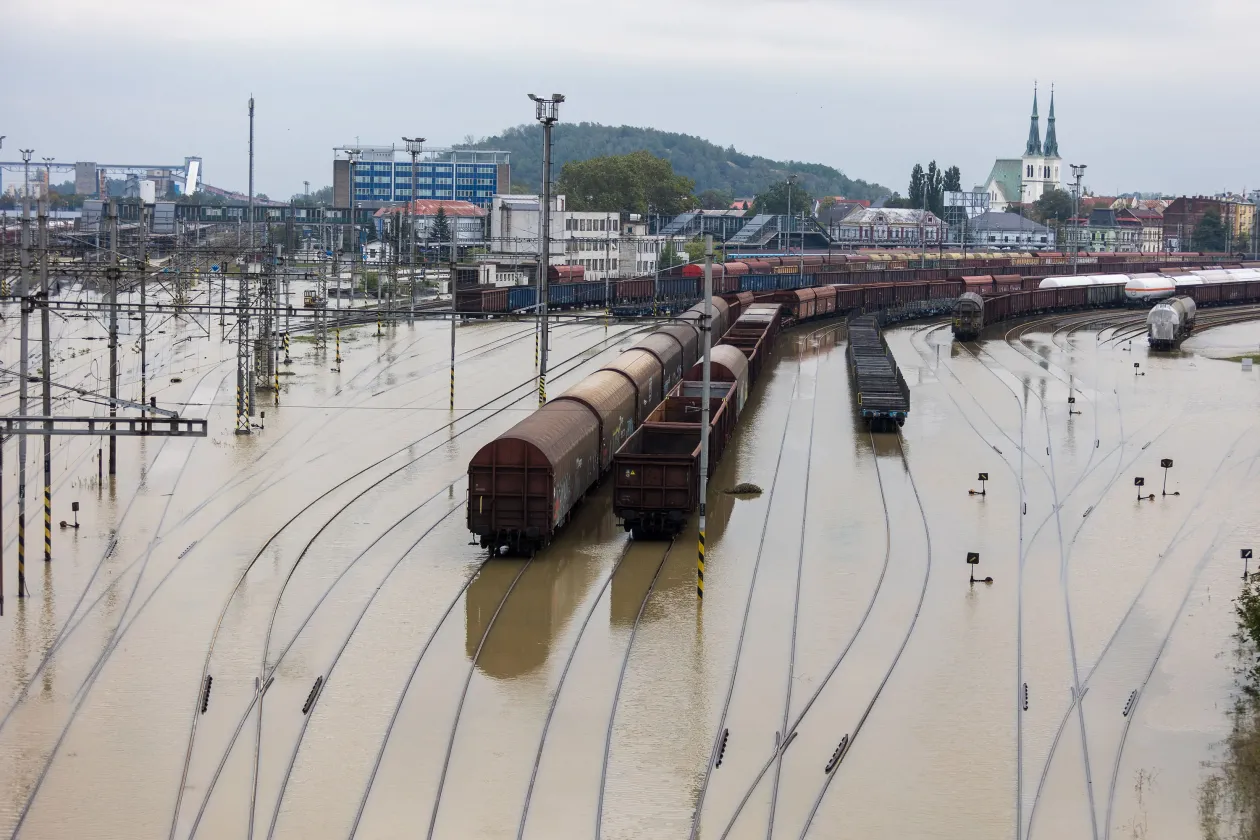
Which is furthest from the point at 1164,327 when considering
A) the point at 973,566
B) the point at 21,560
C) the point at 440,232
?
the point at 440,232

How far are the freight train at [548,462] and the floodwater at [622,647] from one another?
3.42 feet

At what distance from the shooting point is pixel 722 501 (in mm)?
39875

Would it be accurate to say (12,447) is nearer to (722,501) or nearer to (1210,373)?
(722,501)

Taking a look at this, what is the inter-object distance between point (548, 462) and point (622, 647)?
5.65m

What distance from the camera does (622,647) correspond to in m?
26.9

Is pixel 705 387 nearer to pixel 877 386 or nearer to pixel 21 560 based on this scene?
pixel 21 560

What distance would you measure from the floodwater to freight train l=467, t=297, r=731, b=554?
104 centimetres

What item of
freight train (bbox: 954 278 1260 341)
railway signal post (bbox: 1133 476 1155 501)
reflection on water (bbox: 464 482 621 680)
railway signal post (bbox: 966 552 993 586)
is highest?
freight train (bbox: 954 278 1260 341)

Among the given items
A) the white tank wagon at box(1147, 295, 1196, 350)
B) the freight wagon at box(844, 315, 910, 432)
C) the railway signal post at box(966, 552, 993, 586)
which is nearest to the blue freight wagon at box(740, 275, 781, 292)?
the white tank wagon at box(1147, 295, 1196, 350)

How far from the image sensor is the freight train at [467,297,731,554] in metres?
31.2

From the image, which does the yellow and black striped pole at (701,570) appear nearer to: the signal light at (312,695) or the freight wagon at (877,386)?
the signal light at (312,695)

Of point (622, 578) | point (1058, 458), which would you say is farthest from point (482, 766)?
point (1058, 458)

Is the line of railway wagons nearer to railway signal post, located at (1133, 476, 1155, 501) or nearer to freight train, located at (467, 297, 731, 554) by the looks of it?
freight train, located at (467, 297, 731, 554)

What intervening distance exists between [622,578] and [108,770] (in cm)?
1344
